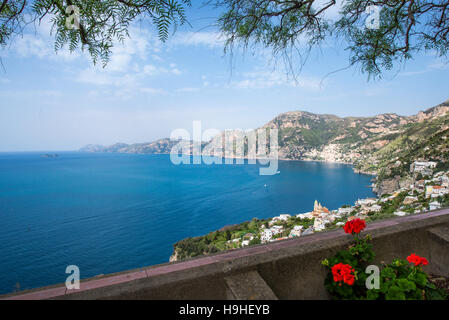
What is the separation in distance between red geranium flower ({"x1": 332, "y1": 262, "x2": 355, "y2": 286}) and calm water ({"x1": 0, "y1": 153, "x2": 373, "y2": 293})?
36.2m

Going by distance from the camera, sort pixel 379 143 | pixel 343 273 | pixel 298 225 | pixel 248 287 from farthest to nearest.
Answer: pixel 379 143 → pixel 298 225 → pixel 343 273 → pixel 248 287

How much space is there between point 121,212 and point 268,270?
5952 centimetres

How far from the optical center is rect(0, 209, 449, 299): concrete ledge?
1.45 meters

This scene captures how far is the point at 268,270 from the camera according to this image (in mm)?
1673

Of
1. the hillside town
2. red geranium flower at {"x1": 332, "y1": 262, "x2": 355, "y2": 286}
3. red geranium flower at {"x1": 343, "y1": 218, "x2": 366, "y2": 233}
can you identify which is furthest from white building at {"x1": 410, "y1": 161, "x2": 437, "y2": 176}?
red geranium flower at {"x1": 332, "y1": 262, "x2": 355, "y2": 286}

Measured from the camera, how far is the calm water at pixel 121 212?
3506cm

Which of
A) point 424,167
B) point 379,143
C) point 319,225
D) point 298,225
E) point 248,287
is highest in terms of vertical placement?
point 379,143

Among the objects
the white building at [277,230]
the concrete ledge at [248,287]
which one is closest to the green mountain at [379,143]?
the white building at [277,230]

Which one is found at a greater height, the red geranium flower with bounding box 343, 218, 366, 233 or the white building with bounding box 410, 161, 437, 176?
the red geranium flower with bounding box 343, 218, 366, 233

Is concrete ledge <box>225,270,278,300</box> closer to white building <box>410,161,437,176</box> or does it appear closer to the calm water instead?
the calm water

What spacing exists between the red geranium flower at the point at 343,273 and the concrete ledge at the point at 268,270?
0.17 metres

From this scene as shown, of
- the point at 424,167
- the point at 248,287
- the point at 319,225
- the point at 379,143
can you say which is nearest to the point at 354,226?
the point at 248,287

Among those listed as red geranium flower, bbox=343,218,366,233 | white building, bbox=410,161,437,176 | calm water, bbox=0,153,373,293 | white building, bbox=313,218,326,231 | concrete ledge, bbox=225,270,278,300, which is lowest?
calm water, bbox=0,153,373,293

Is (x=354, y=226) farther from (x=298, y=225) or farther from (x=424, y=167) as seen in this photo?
(x=424, y=167)
